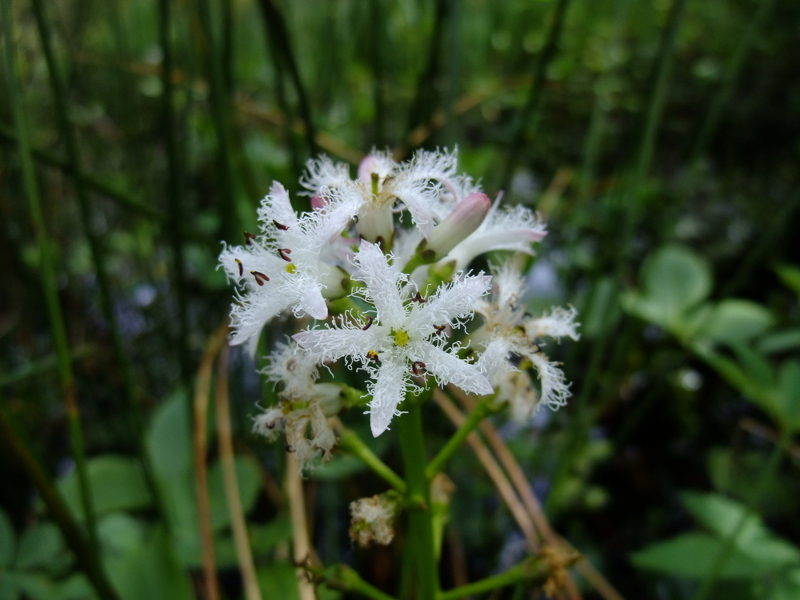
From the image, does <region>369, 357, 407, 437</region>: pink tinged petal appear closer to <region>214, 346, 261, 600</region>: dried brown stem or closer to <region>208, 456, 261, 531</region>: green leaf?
<region>214, 346, 261, 600</region>: dried brown stem

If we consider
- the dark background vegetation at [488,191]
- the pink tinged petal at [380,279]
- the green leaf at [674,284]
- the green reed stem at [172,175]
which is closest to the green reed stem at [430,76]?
the dark background vegetation at [488,191]

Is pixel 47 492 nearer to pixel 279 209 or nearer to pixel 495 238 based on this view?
pixel 279 209

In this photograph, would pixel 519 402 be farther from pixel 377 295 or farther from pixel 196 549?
pixel 196 549

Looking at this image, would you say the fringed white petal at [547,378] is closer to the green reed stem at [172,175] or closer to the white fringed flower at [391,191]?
the white fringed flower at [391,191]

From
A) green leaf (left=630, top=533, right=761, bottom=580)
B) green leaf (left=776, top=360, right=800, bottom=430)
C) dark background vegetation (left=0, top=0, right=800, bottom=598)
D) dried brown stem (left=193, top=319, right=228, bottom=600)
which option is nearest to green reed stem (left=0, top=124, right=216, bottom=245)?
dark background vegetation (left=0, top=0, right=800, bottom=598)

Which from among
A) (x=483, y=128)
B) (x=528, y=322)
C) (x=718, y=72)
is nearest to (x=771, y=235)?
(x=528, y=322)

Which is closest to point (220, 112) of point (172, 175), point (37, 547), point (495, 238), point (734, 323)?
point (172, 175)
